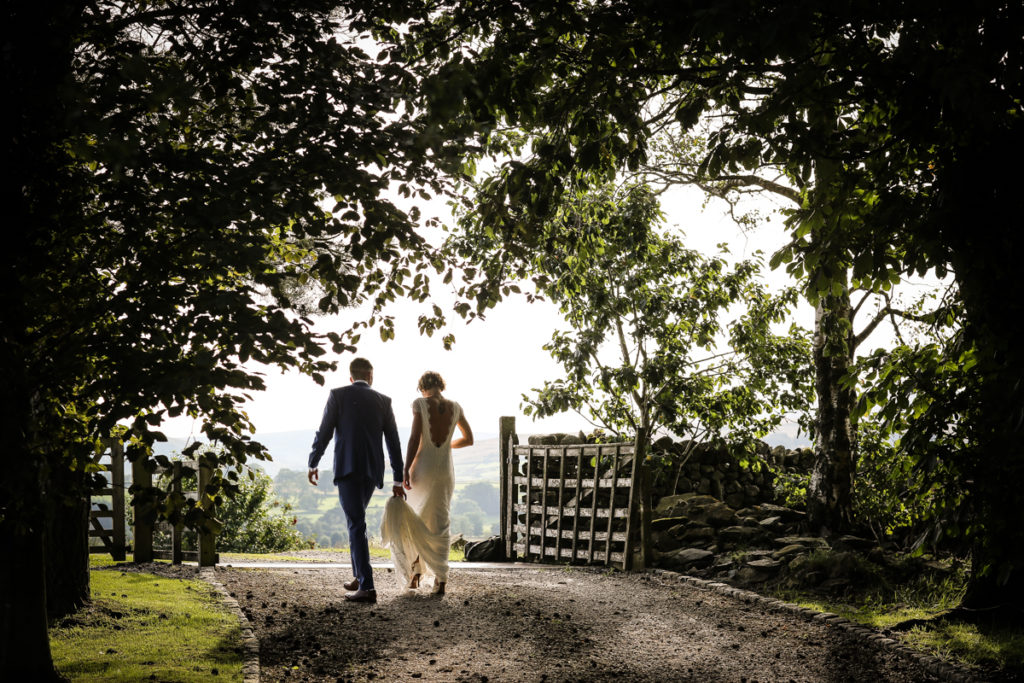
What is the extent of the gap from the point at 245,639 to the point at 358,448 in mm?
2232

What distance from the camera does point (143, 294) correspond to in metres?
4.15

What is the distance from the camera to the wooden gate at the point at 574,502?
11984mm

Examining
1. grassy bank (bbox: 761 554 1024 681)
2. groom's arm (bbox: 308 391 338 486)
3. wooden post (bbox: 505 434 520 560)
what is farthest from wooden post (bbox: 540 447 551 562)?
groom's arm (bbox: 308 391 338 486)

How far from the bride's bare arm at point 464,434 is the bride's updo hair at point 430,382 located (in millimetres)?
439

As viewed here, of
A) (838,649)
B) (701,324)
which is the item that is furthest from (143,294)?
(701,324)

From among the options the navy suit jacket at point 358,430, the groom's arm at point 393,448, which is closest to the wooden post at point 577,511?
the groom's arm at point 393,448

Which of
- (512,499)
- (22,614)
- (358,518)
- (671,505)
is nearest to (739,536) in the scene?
(671,505)

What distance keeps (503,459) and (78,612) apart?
26.5 ft

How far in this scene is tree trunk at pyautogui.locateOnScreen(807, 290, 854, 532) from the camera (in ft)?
39.9

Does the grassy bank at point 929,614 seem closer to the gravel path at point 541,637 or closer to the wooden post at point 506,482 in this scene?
the gravel path at point 541,637

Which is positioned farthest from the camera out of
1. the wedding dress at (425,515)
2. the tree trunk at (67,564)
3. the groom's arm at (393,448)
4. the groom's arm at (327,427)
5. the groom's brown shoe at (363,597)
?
the wedding dress at (425,515)

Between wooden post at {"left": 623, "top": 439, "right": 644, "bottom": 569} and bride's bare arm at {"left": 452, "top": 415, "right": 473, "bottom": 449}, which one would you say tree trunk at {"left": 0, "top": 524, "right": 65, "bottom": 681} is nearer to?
bride's bare arm at {"left": 452, "top": 415, "right": 473, "bottom": 449}

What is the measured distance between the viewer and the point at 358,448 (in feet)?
26.9

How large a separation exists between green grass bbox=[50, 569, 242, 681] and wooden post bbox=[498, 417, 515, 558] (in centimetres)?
638
